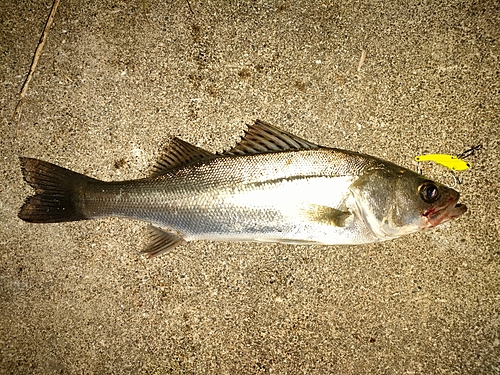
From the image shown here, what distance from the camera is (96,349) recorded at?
9.93 ft

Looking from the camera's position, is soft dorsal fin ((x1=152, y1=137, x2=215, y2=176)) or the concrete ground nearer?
soft dorsal fin ((x1=152, y1=137, x2=215, y2=176))

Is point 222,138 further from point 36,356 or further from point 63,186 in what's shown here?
point 36,356

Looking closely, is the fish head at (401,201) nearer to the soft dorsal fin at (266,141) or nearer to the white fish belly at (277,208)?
the white fish belly at (277,208)

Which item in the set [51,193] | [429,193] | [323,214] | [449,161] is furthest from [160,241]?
[449,161]

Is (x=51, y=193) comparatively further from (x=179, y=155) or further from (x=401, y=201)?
(x=401, y=201)

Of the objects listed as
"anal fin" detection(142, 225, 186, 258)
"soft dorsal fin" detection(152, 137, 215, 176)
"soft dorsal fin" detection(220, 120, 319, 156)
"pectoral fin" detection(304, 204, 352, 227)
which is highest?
"soft dorsal fin" detection(220, 120, 319, 156)

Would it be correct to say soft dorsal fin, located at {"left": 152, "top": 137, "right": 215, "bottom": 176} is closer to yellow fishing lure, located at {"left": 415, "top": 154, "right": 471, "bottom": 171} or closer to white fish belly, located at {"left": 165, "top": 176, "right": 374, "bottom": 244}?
white fish belly, located at {"left": 165, "top": 176, "right": 374, "bottom": 244}

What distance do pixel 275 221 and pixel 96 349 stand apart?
204 centimetres

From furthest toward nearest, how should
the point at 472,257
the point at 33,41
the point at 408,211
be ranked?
the point at 33,41, the point at 472,257, the point at 408,211

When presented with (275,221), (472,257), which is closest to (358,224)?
(275,221)

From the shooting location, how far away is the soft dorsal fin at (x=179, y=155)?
2762 millimetres

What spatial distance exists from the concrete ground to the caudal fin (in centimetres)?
32

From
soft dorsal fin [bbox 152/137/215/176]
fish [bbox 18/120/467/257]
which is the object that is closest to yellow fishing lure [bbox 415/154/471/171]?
fish [bbox 18/120/467/257]

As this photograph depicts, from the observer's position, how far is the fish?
2.56m
